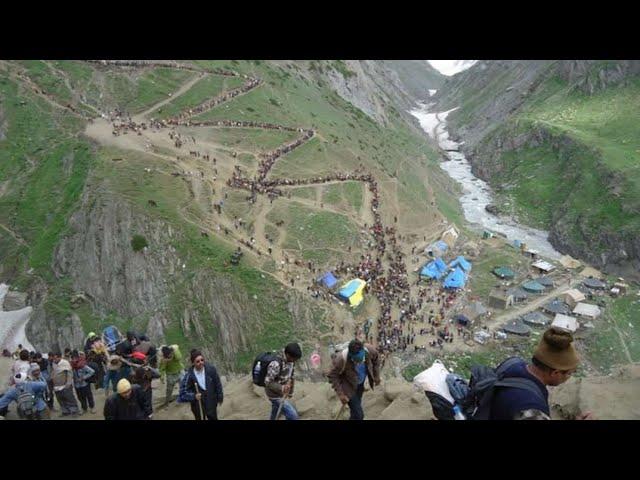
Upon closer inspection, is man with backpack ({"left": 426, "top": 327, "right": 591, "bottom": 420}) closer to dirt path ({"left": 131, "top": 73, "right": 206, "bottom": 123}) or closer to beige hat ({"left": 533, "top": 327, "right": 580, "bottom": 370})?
beige hat ({"left": 533, "top": 327, "right": 580, "bottom": 370})

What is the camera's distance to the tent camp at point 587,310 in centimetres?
4678

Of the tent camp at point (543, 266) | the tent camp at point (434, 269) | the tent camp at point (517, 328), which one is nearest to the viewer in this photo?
the tent camp at point (517, 328)

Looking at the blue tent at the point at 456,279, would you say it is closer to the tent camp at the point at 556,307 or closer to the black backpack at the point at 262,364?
the tent camp at the point at 556,307

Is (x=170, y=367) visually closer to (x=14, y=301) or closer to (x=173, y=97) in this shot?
(x=14, y=301)

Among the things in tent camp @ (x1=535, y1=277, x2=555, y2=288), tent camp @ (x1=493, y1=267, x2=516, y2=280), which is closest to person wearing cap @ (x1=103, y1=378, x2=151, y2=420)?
tent camp @ (x1=493, y1=267, x2=516, y2=280)

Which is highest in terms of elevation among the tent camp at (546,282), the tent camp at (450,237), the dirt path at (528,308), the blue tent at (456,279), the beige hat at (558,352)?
the beige hat at (558,352)

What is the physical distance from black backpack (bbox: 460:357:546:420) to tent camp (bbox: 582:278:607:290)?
53170 millimetres

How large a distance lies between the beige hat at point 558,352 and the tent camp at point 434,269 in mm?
45003

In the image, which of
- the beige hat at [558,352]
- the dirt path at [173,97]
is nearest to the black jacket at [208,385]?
the beige hat at [558,352]

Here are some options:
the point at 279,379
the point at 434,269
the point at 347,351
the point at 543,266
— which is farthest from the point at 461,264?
the point at 347,351

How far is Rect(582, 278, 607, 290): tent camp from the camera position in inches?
2066

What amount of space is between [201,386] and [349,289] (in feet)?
104

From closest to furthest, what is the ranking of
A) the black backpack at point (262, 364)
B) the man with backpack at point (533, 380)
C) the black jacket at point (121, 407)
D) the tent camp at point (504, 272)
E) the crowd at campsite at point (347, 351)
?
the man with backpack at point (533, 380), the crowd at campsite at point (347, 351), the black jacket at point (121, 407), the black backpack at point (262, 364), the tent camp at point (504, 272)
